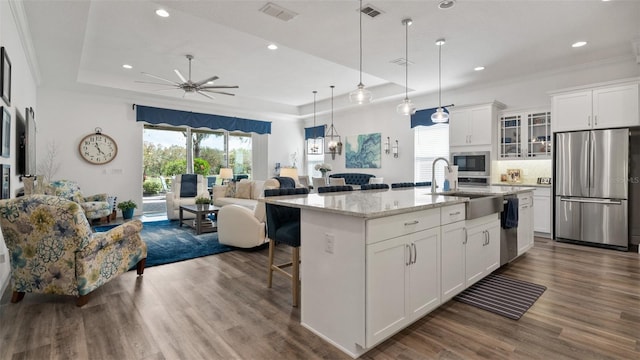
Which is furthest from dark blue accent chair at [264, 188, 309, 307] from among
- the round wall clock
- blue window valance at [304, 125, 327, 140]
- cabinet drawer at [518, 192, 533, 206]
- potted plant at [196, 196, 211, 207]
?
blue window valance at [304, 125, 327, 140]

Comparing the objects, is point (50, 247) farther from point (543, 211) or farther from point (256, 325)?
point (543, 211)

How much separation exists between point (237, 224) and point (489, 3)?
3880 millimetres

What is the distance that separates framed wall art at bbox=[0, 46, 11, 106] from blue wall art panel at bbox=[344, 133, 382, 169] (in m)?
6.86

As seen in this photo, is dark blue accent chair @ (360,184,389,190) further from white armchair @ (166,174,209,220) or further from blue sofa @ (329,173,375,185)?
blue sofa @ (329,173,375,185)

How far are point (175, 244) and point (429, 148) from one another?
5.58 m

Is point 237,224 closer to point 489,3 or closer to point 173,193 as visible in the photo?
point 173,193

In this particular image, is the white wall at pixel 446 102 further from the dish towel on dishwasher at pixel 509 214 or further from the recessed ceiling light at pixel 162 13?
the recessed ceiling light at pixel 162 13

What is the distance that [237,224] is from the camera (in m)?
4.28

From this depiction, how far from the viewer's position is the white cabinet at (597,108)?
435cm

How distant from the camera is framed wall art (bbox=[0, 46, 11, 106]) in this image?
2721 mm

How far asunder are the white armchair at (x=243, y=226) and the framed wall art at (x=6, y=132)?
232 centimetres

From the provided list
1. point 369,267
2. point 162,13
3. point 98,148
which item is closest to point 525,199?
point 369,267

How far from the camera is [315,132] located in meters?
9.83

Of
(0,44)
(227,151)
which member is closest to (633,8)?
(0,44)
